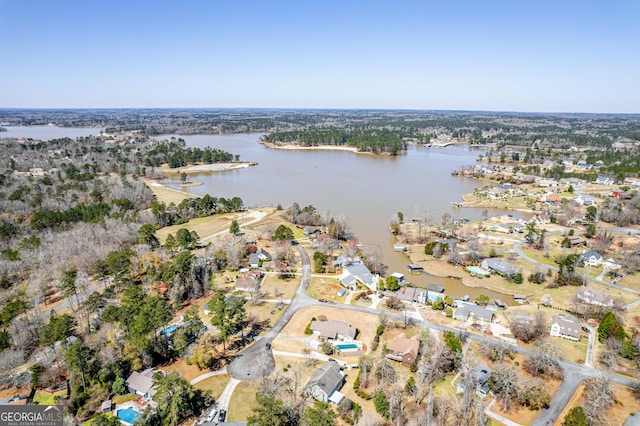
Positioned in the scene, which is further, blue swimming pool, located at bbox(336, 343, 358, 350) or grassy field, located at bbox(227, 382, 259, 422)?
blue swimming pool, located at bbox(336, 343, 358, 350)

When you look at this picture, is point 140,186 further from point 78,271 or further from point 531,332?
point 531,332

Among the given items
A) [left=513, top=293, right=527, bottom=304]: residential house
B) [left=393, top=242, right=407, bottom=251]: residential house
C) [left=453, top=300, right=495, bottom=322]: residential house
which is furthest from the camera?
[left=393, top=242, right=407, bottom=251]: residential house

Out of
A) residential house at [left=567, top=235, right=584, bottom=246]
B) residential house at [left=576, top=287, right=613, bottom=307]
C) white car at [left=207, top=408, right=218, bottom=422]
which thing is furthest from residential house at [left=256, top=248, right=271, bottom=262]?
residential house at [left=567, top=235, right=584, bottom=246]

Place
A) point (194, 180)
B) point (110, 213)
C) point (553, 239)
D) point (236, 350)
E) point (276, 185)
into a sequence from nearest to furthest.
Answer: point (236, 350) → point (553, 239) → point (110, 213) → point (276, 185) → point (194, 180)

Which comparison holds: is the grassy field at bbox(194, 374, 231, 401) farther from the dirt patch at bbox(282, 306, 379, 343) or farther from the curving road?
the dirt patch at bbox(282, 306, 379, 343)

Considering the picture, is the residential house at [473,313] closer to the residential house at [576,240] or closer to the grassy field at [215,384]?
the grassy field at [215,384]

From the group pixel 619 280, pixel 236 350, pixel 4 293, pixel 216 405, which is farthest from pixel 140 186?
pixel 619 280
